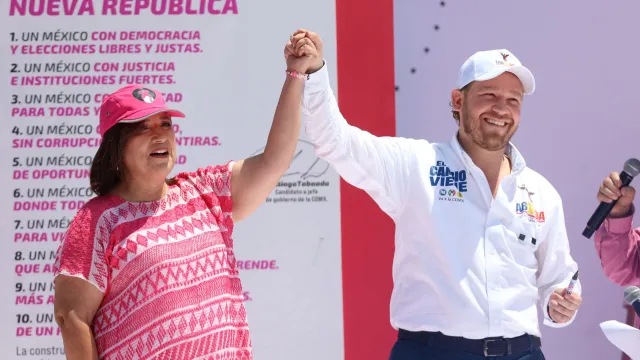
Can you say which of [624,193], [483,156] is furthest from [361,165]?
[624,193]

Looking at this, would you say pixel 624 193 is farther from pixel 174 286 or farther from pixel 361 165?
pixel 174 286

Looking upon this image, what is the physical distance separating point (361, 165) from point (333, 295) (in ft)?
3.97

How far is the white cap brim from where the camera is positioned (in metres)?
2.64

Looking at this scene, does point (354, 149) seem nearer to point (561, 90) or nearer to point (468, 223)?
point (468, 223)

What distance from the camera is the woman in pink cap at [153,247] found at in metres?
2.09

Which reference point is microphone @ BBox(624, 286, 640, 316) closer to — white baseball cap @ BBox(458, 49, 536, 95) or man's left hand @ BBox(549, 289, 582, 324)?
man's left hand @ BBox(549, 289, 582, 324)

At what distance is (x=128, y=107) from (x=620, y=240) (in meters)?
1.95

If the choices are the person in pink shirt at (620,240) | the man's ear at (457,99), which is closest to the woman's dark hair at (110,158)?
the man's ear at (457,99)

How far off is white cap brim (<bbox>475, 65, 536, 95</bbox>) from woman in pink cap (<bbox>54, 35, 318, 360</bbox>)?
674 millimetres

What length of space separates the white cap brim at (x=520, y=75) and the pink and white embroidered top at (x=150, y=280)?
3.55 ft

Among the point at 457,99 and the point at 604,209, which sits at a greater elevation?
the point at 457,99

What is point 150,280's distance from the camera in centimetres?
210

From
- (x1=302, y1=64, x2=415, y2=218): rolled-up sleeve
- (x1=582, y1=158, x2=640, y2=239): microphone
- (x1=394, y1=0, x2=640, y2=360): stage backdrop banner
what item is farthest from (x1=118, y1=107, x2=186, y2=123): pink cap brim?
A: (x1=394, y1=0, x2=640, y2=360): stage backdrop banner

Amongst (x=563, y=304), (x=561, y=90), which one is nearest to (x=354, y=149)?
(x=563, y=304)
